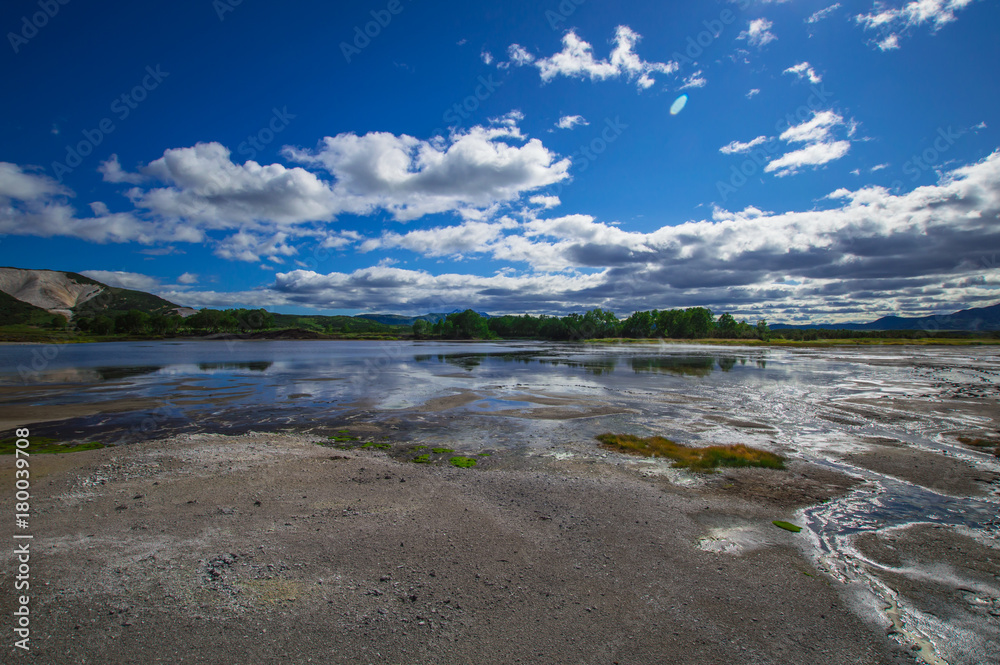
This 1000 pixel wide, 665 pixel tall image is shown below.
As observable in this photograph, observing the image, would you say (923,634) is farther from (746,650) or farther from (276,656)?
(276,656)

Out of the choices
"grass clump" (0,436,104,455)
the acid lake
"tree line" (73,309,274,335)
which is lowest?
the acid lake

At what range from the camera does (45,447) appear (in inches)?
521

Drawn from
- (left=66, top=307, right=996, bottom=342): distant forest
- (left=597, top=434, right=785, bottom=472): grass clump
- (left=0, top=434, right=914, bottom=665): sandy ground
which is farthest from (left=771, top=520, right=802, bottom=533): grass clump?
(left=66, top=307, right=996, bottom=342): distant forest

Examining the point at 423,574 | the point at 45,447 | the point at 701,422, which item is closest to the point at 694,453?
the point at 701,422

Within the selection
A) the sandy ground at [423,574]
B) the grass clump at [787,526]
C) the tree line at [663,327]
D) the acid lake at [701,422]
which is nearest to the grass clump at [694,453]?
the acid lake at [701,422]

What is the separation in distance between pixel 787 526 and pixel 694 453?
5.04 metres

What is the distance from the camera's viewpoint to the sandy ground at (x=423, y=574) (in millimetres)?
4566

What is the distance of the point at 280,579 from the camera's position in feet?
18.7

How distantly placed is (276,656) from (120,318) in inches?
8165

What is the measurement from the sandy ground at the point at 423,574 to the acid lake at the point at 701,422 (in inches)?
34.5

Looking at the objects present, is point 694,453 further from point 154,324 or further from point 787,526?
point 154,324

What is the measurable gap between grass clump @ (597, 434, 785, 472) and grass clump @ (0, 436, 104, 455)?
1661 centimetres

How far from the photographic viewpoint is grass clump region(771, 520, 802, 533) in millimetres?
7660

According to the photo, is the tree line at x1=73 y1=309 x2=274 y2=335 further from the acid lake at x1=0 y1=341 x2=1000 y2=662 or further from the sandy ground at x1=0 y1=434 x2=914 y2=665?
the sandy ground at x1=0 y1=434 x2=914 y2=665
